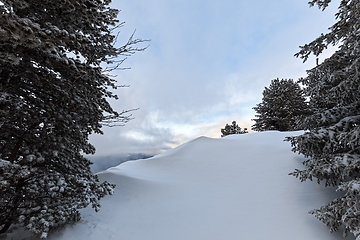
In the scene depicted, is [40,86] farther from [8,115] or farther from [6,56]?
[6,56]

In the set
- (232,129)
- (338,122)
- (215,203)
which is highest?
(232,129)

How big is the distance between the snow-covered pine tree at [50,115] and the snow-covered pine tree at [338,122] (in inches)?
178

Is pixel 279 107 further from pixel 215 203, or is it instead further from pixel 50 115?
pixel 50 115

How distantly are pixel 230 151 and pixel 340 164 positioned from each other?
5860 millimetres

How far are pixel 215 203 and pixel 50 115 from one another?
15.8ft

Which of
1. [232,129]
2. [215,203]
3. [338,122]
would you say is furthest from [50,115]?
[232,129]

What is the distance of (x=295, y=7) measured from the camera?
714 cm

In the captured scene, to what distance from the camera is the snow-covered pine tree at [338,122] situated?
3.43 m

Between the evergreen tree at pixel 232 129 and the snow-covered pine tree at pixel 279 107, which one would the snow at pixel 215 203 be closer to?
the snow-covered pine tree at pixel 279 107

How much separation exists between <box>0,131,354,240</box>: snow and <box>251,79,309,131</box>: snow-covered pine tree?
13766 mm

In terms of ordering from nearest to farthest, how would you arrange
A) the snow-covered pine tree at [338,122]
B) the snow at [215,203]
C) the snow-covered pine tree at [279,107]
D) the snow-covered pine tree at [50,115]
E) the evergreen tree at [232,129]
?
the snow-covered pine tree at [50,115], the snow-covered pine tree at [338,122], the snow at [215,203], the snow-covered pine tree at [279,107], the evergreen tree at [232,129]

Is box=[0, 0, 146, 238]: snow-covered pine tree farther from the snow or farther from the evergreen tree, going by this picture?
the evergreen tree

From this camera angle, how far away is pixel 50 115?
3584 mm

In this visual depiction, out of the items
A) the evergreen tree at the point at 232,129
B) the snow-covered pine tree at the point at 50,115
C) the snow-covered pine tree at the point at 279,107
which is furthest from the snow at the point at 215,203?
the evergreen tree at the point at 232,129
